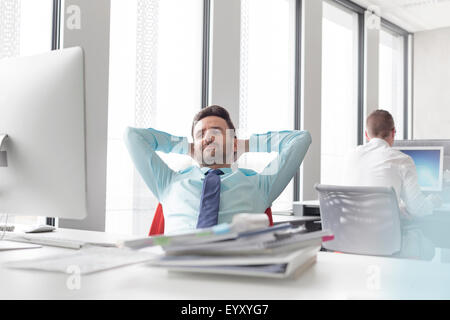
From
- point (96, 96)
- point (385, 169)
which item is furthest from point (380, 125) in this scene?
point (96, 96)

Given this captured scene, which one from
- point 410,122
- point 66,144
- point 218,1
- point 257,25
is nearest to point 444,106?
point 410,122

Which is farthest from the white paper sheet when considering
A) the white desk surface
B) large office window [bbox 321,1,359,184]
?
large office window [bbox 321,1,359,184]

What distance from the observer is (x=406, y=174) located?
2705 millimetres

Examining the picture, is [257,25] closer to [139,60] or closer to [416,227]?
[139,60]

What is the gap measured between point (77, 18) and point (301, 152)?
161cm

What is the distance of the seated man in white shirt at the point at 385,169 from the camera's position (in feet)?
8.84

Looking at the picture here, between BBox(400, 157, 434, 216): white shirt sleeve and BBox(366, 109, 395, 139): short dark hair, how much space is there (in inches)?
11.1

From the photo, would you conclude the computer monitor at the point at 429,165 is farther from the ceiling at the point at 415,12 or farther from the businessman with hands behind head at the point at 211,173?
the ceiling at the point at 415,12

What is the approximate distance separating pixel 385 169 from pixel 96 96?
5.76 ft

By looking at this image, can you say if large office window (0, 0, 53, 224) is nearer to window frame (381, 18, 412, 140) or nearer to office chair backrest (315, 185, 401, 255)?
office chair backrest (315, 185, 401, 255)

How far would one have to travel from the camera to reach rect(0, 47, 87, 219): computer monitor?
124 centimetres

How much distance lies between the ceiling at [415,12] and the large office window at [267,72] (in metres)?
1.50

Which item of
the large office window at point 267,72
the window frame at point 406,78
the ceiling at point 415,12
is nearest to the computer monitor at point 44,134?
the large office window at point 267,72

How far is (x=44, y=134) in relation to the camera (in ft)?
4.21
